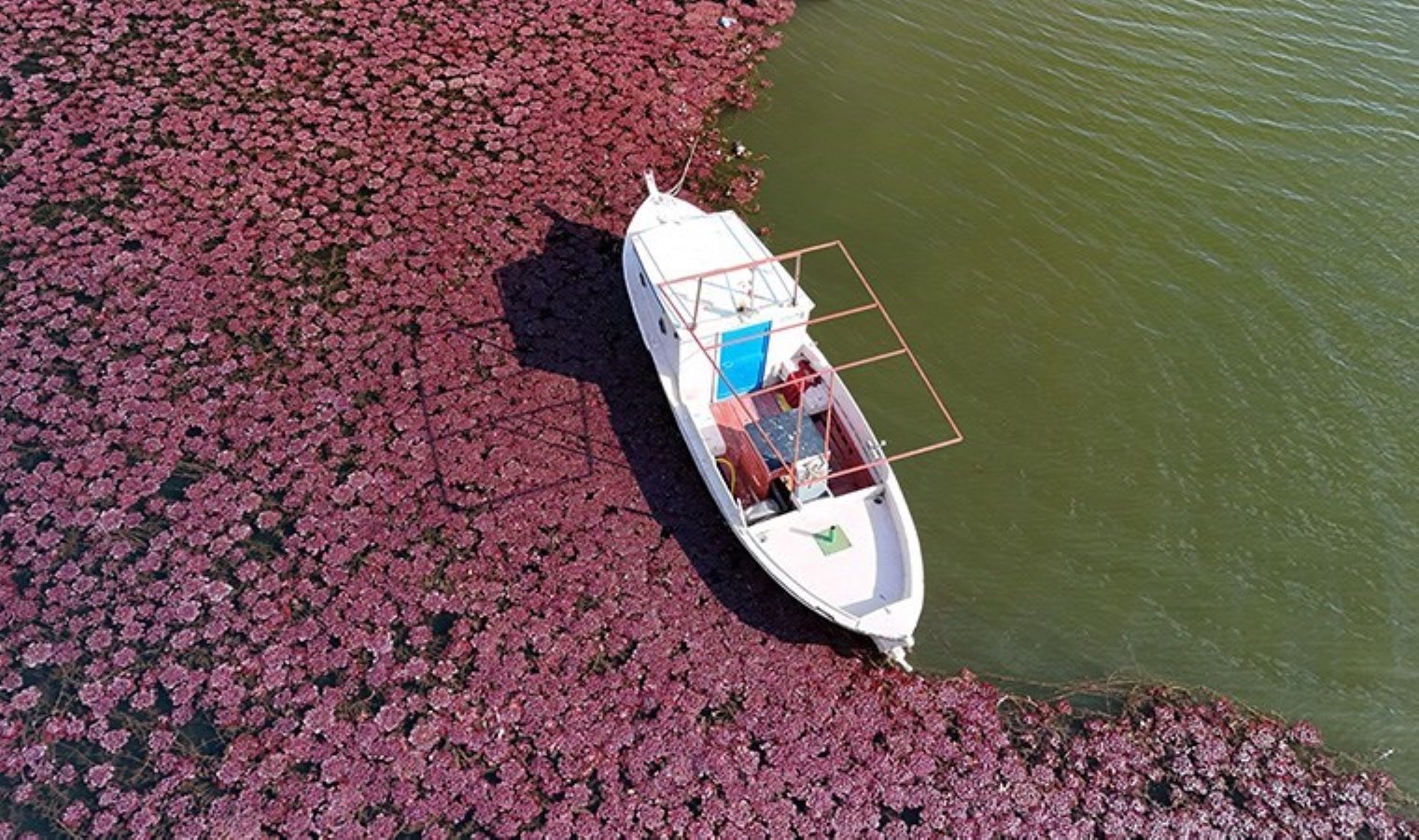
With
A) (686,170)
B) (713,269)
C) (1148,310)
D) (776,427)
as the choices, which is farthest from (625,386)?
(1148,310)

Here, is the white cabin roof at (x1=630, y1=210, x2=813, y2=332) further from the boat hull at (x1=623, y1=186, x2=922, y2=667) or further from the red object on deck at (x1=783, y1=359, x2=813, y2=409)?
the red object on deck at (x1=783, y1=359, x2=813, y2=409)

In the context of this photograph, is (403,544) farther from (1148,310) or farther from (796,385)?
(1148,310)

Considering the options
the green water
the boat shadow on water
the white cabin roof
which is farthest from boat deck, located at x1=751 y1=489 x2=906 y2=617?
the white cabin roof

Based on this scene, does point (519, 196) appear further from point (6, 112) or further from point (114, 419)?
point (6, 112)

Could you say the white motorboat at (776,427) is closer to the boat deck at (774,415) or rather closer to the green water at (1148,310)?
the boat deck at (774,415)

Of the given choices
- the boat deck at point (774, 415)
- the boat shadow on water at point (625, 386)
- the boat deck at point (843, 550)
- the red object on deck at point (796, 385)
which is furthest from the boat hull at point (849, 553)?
the red object on deck at point (796, 385)

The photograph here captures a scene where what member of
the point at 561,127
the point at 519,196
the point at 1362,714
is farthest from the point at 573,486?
the point at 1362,714
